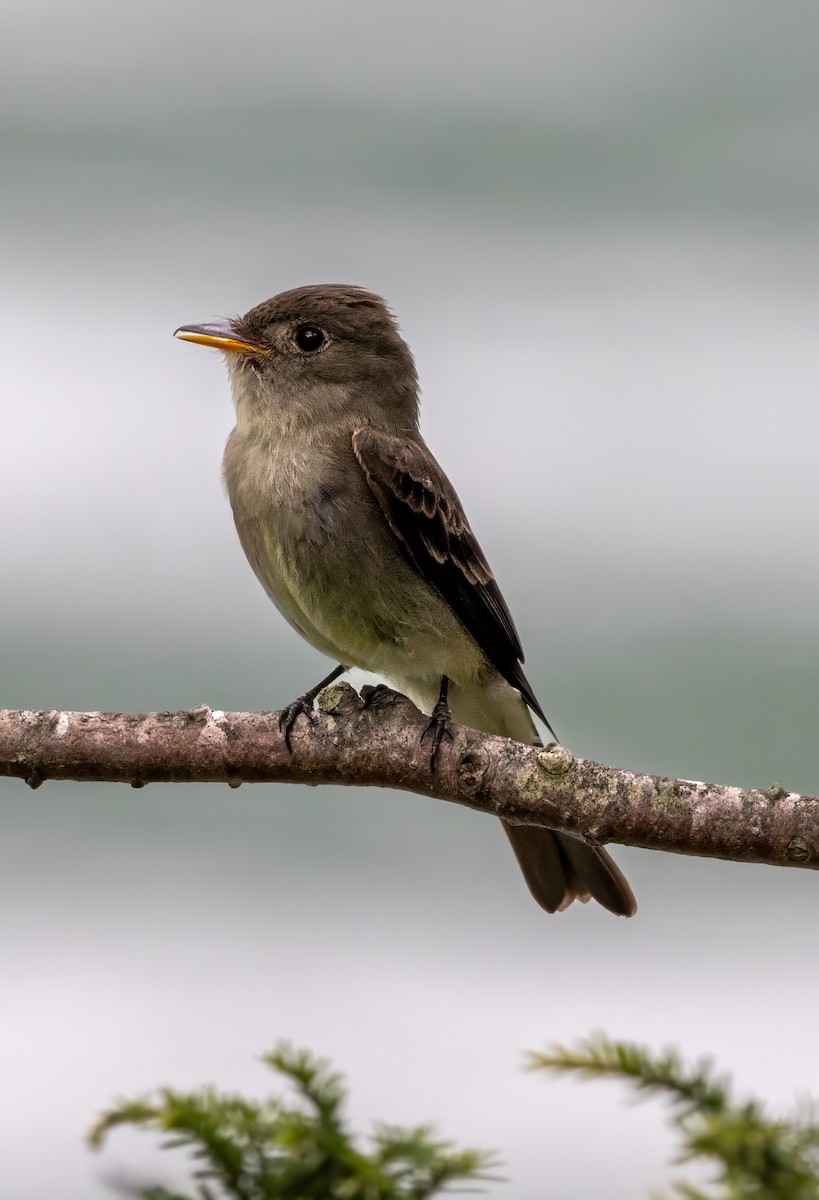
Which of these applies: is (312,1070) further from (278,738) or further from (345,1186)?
(278,738)

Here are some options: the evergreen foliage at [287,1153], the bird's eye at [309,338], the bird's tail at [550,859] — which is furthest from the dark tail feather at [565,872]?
the evergreen foliage at [287,1153]

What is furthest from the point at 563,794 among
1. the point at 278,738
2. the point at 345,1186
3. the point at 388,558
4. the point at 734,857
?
the point at 345,1186

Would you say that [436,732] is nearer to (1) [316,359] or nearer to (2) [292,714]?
(2) [292,714]

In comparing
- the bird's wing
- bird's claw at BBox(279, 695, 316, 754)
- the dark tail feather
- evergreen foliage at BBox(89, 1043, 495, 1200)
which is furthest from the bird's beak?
evergreen foliage at BBox(89, 1043, 495, 1200)

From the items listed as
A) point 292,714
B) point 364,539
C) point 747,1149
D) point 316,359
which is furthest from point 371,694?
point 747,1149

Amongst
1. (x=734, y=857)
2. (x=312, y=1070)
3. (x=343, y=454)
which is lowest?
(x=312, y=1070)

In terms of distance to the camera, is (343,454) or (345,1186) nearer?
(345,1186)
